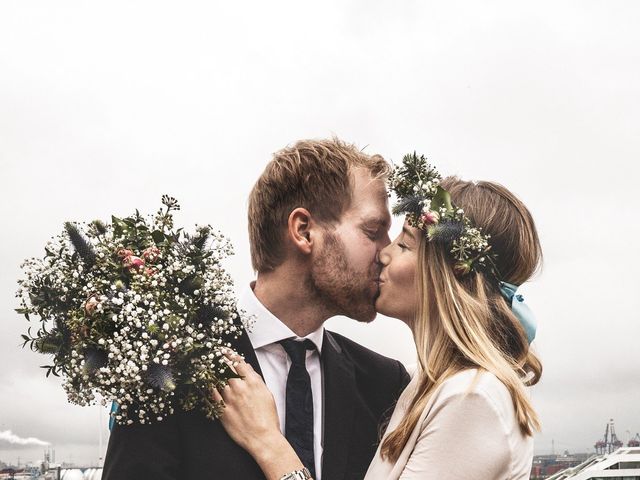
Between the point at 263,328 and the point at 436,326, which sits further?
the point at 263,328

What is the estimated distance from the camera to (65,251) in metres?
6.55

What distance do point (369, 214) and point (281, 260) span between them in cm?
85

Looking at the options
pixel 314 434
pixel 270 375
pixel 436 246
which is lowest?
pixel 314 434

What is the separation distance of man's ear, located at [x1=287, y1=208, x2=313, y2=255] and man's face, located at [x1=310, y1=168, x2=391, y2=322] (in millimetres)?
147

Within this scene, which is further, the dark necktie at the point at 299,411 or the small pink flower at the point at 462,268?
the dark necktie at the point at 299,411

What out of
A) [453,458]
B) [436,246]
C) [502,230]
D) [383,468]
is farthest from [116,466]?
[502,230]

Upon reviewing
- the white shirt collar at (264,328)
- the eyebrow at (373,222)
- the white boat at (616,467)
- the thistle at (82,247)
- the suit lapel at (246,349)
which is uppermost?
the white boat at (616,467)

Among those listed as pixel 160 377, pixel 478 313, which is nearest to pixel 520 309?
pixel 478 313

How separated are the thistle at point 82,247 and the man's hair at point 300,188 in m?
1.65

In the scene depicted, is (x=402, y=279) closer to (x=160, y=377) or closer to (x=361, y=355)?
(x=361, y=355)

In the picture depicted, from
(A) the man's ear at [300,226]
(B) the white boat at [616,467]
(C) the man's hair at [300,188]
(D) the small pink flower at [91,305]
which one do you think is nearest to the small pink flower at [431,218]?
(C) the man's hair at [300,188]

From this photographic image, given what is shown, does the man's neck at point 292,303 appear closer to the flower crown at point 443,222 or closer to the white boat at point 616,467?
the flower crown at point 443,222

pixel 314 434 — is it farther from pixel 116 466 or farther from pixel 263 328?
pixel 116 466

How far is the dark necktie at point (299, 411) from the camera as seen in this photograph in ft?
22.1
